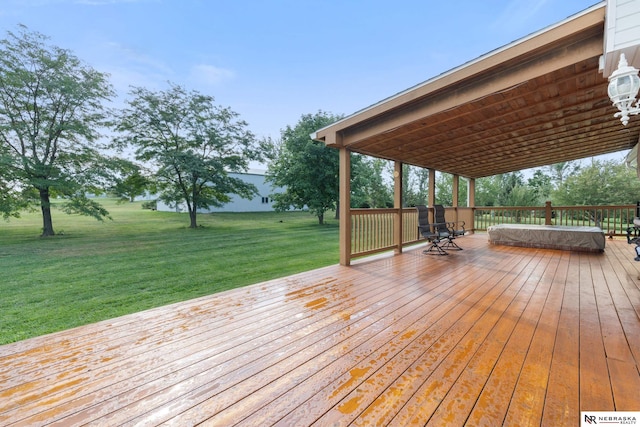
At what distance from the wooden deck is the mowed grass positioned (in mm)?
1220

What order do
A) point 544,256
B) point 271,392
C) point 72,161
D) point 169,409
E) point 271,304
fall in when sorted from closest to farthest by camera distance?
point 169,409
point 271,392
point 271,304
point 544,256
point 72,161

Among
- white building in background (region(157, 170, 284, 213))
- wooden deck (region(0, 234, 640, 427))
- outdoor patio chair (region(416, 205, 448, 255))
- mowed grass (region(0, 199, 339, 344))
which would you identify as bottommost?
mowed grass (region(0, 199, 339, 344))

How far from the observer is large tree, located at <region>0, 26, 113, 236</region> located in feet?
30.7

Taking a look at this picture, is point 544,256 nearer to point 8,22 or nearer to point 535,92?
point 535,92

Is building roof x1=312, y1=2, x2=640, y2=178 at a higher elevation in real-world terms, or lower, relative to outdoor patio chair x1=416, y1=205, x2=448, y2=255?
higher

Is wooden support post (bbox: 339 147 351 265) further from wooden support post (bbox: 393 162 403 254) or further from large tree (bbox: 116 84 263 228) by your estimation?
large tree (bbox: 116 84 263 228)

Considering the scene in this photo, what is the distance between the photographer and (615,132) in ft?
19.3

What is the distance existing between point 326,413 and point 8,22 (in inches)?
585

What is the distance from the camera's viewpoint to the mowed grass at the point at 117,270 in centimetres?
344

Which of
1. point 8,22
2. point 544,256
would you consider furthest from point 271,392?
point 8,22

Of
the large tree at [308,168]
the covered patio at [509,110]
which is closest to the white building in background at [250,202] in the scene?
the large tree at [308,168]

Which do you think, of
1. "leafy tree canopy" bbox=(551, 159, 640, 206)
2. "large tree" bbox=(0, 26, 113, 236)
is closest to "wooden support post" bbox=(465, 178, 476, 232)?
"leafy tree canopy" bbox=(551, 159, 640, 206)

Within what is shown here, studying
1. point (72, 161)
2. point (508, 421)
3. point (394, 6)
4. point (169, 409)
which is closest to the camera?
point (508, 421)

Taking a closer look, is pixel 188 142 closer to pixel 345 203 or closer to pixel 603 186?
pixel 345 203
